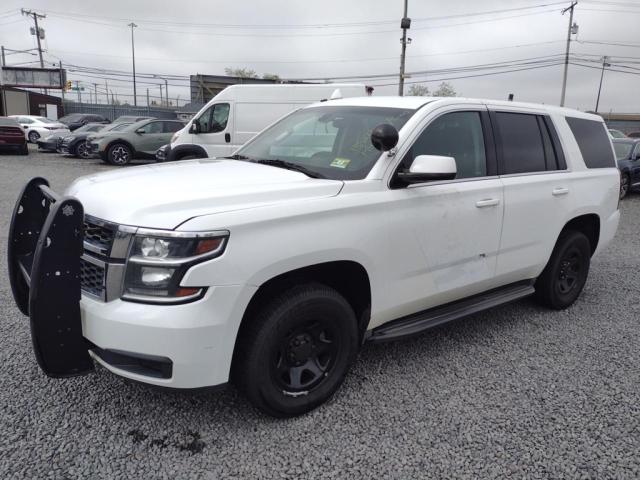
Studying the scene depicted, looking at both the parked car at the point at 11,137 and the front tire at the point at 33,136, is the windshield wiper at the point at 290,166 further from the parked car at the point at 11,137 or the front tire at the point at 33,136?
the front tire at the point at 33,136

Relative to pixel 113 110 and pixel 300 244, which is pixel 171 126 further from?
pixel 113 110

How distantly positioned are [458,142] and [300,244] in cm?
163

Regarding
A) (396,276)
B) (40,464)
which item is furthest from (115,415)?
(396,276)

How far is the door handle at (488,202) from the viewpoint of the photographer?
3.51 m

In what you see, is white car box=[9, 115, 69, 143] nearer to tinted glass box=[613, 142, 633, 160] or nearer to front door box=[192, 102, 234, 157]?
front door box=[192, 102, 234, 157]

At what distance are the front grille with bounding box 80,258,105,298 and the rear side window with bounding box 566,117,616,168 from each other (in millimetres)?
4108

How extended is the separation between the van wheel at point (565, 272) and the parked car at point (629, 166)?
9.42 metres

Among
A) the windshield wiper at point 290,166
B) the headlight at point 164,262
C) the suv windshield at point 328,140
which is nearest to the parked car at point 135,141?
the suv windshield at point 328,140

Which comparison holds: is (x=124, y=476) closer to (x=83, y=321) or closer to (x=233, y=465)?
(x=233, y=465)

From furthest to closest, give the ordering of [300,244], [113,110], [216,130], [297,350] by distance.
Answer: [113,110] → [216,130] → [297,350] → [300,244]

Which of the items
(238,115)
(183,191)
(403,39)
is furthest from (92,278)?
(403,39)

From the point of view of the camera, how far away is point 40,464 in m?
2.41

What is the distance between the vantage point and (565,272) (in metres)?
4.66

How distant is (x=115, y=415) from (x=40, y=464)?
0.46 m
